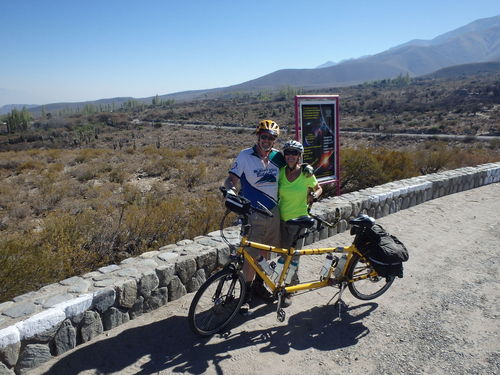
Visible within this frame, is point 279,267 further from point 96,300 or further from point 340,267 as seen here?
point 96,300

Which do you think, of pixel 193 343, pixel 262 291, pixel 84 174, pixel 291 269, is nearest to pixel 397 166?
pixel 262 291

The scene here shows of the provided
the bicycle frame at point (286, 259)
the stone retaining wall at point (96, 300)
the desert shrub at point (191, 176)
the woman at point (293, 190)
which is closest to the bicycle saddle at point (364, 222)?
the bicycle frame at point (286, 259)

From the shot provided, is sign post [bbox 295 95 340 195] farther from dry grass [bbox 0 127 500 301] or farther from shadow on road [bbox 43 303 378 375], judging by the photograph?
shadow on road [bbox 43 303 378 375]

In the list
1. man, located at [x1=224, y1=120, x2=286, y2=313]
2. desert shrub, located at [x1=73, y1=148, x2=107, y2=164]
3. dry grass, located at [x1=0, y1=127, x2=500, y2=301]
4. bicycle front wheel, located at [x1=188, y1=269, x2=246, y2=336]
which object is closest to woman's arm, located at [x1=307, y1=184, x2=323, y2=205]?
man, located at [x1=224, y1=120, x2=286, y2=313]

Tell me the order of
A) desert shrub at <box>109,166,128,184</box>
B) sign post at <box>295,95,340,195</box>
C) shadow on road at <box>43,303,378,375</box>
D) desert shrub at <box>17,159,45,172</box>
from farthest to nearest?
desert shrub at <box>17,159,45,172</box> → desert shrub at <box>109,166,128,184</box> → sign post at <box>295,95,340,195</box> → shadow on road at <box>43,303,378,375</box>

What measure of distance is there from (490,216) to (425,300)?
4107 millimetres

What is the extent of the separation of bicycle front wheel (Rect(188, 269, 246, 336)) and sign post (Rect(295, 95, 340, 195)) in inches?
127

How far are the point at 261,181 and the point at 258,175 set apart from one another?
0.07 metres

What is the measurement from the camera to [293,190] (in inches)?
154

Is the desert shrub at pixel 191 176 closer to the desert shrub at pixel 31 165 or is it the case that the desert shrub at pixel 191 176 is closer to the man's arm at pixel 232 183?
the desert shrub at pixel 31 165

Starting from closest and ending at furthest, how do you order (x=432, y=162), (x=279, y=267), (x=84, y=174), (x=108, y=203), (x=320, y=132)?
(x=279, y=267), (x=320, y=132), (x=108, y=203), (x=432, y=162), (x=84, y=174)

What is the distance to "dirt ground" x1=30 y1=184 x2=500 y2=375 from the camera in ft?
10.7

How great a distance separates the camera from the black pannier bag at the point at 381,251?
3.79m

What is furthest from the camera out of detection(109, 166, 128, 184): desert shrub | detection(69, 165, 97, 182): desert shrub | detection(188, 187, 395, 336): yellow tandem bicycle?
detection(69, 165, 97, 182): desert shrub
